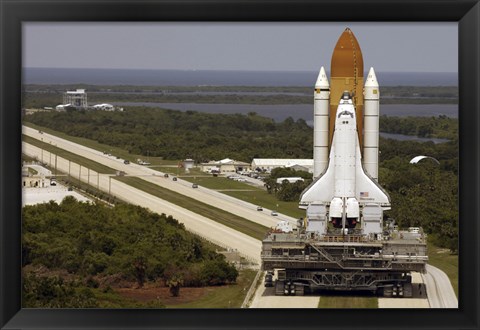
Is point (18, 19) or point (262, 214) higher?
point (18, 19)

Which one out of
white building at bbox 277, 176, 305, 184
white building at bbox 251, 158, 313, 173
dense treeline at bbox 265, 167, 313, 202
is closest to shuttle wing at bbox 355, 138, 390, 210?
dense treeline at bbox 265, 167, 313, 202

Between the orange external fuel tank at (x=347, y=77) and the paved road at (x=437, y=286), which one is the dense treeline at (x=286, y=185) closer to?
the orange external fuel tank at (x=347, y=77)

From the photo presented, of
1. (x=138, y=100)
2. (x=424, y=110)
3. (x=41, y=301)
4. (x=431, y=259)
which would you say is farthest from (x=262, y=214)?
(x=138, y=100)

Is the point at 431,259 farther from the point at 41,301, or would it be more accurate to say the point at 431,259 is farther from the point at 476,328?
the point at 476,328

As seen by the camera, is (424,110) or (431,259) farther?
(424,110)

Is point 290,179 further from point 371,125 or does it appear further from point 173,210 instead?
point 371,125

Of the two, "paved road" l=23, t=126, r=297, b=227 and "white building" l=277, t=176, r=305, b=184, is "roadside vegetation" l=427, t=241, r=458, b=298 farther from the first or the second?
"white building" l=277, t=176, r=305, b=184

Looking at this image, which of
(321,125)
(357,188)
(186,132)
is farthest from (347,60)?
(186,132)
